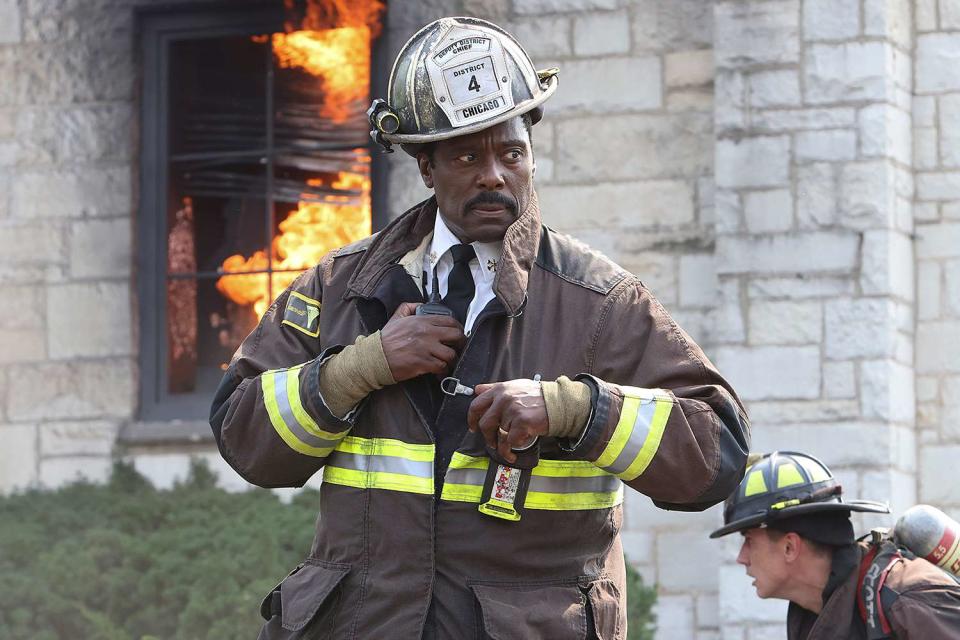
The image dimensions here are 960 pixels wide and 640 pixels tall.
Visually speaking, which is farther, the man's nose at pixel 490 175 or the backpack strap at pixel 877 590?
the backpack strap at pixel 877 590

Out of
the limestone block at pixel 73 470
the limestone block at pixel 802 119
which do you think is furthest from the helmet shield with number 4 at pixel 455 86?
the limestone block at pixel 73 470

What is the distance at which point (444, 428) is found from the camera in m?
3.38

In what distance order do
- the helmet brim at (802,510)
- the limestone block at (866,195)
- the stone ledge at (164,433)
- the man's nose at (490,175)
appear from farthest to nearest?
1. the stone ledge at (164,433)
2. the limestone block at (866,195)
3. the helmet brim at (802,510)
4. the man's nose at (490,175)

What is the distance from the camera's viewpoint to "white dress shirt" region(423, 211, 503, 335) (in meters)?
3.52

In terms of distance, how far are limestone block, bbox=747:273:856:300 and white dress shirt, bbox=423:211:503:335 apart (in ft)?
13.3

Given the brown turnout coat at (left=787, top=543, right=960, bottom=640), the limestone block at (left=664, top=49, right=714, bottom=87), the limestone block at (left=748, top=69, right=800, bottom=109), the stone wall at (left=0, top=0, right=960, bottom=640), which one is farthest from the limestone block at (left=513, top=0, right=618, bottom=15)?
the brown turnout coat at (left=787, top=543, right=960, bottom=640)

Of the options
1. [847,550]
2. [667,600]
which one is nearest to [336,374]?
[847,550]

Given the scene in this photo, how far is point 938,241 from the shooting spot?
25.1ft

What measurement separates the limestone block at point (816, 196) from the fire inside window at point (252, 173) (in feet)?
7.51

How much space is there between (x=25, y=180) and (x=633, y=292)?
5859mm

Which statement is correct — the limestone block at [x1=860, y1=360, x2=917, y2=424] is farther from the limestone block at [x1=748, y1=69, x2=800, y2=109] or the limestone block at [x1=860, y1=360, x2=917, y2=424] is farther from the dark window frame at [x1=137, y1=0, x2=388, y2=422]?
the dark window frame at [x1=137, y1=0, x2=388, y2=422]

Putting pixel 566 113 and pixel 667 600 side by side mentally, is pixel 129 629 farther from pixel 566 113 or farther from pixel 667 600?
pixel 566 113

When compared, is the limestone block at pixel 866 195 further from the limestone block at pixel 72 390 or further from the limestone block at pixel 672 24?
the limestone block at pixel 72 390

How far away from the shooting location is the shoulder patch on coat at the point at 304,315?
359cm
